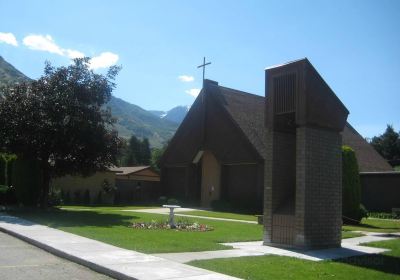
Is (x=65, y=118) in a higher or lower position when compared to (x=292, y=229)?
higher

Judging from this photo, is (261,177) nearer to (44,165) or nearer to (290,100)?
(44,165)

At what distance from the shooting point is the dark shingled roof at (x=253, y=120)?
36188 millimetres

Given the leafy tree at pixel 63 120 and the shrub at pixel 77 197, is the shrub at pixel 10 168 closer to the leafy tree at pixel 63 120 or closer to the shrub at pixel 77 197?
the leafy tree at pixel 63 120

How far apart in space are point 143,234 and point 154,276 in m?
7.06

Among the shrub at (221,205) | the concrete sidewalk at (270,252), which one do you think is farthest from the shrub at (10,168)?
the concrete sidewalk at (270,252)

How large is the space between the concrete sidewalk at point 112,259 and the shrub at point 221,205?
2032 centimetres

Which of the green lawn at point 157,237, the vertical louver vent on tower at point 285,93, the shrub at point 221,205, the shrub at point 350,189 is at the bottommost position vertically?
the green lawn at point 157,237

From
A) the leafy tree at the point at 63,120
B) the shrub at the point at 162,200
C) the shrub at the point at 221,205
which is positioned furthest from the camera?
the shrub at the point at 162,200

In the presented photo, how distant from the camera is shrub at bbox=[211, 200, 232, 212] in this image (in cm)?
3482

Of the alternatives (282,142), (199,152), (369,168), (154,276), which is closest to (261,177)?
(199,152)

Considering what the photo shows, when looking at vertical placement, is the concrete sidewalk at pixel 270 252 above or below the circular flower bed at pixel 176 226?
below

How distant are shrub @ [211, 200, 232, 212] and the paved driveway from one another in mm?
22775

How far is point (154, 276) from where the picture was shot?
8984mm

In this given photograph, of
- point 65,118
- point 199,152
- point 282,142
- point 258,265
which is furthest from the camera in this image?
point 199,152
